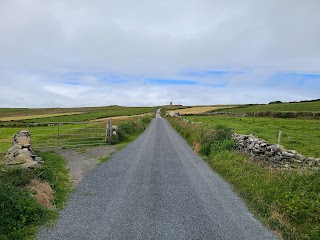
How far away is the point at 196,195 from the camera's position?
29.1ft

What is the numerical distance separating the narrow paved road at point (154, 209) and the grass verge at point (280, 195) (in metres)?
0.43

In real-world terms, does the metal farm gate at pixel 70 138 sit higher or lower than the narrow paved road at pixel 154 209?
higher

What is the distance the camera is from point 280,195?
7.91m

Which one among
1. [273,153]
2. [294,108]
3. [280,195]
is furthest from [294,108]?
[280,195]

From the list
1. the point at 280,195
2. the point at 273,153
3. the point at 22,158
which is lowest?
the point at 280,195

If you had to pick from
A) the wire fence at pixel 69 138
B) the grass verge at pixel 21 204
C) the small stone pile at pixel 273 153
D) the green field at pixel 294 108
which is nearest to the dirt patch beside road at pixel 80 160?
the grass verge at pixel 21 204

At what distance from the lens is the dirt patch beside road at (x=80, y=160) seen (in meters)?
11.5

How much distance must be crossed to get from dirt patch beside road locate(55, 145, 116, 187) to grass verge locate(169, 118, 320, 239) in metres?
6.30

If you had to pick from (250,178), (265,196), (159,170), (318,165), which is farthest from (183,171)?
(318,165)

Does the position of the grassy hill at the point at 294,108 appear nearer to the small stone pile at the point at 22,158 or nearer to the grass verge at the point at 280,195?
the grass verge at the point at 280,195

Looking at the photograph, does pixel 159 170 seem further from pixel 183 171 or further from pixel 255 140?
pixel 255 140

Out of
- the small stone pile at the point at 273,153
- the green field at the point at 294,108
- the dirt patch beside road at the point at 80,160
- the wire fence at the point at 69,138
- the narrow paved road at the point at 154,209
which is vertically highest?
the green field at the point at 294,108

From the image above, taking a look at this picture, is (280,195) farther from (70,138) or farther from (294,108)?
(294,108)

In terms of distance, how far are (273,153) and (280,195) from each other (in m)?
5.09
